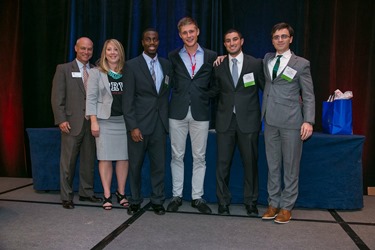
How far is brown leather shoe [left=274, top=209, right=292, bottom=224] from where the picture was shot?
106 inches

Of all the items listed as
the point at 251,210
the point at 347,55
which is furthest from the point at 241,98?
the point at 347,55

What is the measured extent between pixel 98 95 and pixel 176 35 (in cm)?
151

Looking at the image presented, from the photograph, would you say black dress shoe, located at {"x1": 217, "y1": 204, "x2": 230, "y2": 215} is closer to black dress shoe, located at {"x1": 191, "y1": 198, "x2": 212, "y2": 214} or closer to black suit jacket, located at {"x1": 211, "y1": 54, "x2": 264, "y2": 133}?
black dress shoe, located at {"x1": 191, "y1": 198, "x2": 212, "y2": 214}

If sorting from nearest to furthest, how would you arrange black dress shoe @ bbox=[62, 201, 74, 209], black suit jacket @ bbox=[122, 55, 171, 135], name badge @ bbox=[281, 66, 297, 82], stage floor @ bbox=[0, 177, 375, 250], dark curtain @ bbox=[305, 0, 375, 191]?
1. stage floor @ bbox=[0, 177, 375, 250]
2. name badge @ bbox=[281, 66, 297, 82]
3. black suit jacket @ bbox=[122, 55, 171, 135]
4. black dress shoe @ bbox=[62, 201, 74, 209]
5. dark curtain @ bbox=[305, 0, 375, 191]

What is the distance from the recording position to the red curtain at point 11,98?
180 inches

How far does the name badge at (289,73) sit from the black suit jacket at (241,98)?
0.80 feet

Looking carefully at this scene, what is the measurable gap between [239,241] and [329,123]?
1.48m

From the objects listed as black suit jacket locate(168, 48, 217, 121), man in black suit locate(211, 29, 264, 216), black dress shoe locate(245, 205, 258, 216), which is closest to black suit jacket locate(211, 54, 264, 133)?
man in black suit locate(211, 29, 264, 216)

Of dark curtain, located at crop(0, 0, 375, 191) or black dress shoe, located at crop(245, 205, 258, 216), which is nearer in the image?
black dress shoe, located at crop(245, 205, 258, 216)

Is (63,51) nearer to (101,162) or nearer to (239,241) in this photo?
(101,162)

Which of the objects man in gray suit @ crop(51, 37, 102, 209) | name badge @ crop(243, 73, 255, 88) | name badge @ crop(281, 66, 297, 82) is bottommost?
man in gray suit @ crop(51, 37, 102, 209)

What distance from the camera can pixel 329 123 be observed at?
3.16m

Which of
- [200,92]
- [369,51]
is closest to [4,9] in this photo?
[200,92]

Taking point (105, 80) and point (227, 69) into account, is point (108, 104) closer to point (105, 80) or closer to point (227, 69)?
point (105, 80)
